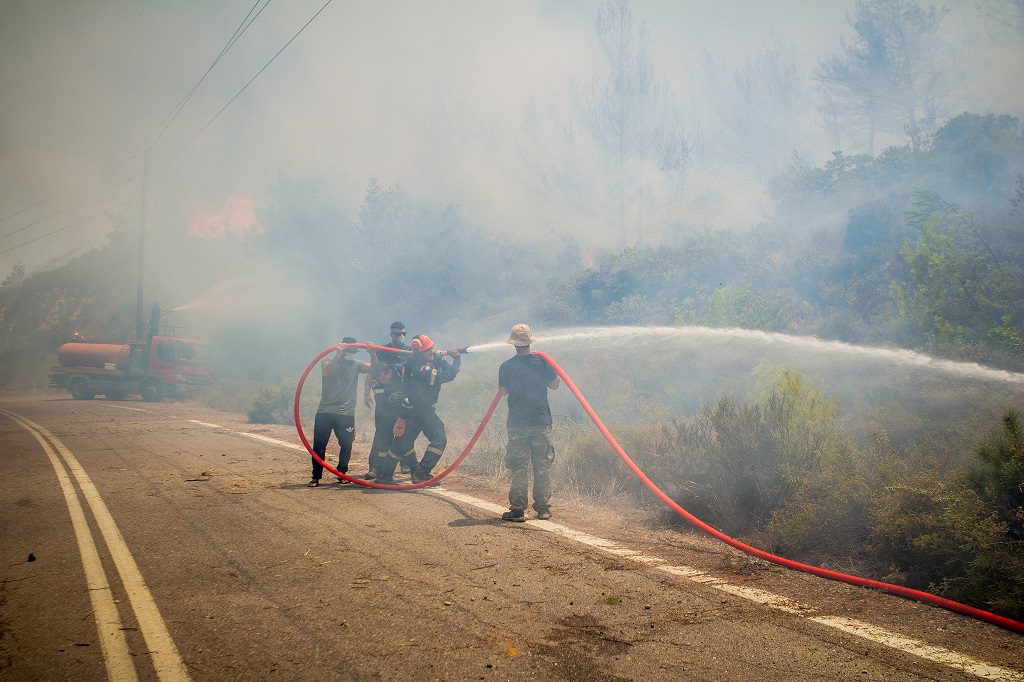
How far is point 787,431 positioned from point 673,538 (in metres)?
1.80

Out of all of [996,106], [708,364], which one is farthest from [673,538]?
[996,106]

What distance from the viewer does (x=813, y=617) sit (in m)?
4.27

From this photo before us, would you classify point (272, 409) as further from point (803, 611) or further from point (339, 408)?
point (803, 611)

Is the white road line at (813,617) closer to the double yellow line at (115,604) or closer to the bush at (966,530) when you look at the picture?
the bush at (966,530)

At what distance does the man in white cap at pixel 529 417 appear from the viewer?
7.50m

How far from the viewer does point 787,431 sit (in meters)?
7.10

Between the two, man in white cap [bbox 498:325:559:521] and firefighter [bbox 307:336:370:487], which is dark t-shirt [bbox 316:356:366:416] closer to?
firefighter [bbox 307:336:370:487]

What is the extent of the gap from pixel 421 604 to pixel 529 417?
3507 millimetres

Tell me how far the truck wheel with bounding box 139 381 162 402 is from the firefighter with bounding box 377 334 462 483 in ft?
80.3

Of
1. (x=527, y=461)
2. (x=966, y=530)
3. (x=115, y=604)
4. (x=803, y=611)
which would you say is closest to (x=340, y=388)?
(x=527, y=461)

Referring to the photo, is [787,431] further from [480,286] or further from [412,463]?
[480,286]

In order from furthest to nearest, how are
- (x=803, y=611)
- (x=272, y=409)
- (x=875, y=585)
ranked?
(x=272, y=409) < (x=875, y=585) < (x=803, y=611)

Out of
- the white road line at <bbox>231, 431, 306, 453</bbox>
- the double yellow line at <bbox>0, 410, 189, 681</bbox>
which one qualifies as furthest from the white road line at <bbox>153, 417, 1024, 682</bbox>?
the white road line at <bbox>231, 431, 306, 453</bbox>

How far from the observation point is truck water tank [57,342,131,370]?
97.4ft
